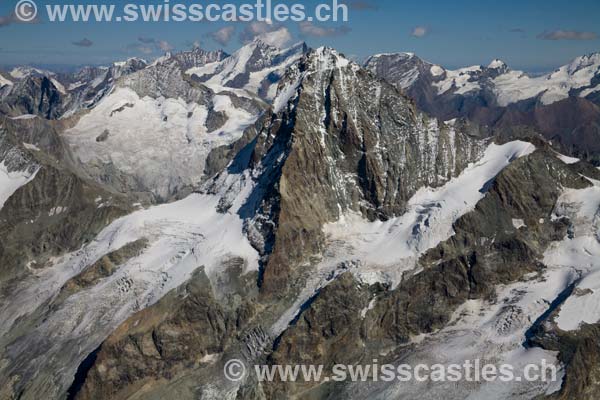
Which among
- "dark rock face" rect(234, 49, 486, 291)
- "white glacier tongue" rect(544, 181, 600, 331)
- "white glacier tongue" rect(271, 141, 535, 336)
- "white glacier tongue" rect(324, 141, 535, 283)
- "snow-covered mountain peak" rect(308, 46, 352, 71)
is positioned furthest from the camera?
"snow-covered mountain peak" rect(308, 46, 352, 71)

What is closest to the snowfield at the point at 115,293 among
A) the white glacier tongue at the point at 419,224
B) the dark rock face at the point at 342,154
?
the dark rock face at the point at 342,154

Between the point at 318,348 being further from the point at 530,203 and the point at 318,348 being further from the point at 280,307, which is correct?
the point at 530,203

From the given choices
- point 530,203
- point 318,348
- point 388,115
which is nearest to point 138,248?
point 318,348

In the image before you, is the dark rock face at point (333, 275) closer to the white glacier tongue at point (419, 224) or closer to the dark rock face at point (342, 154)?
the dark rock face at point (342, 154)

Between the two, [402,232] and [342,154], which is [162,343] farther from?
[342,154]

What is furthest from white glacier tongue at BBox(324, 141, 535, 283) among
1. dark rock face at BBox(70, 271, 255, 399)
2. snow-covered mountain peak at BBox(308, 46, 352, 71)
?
snow-covered mountain peak at BBox(308, 46, 352, 71)

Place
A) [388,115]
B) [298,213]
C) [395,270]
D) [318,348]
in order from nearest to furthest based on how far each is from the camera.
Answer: [318,348]
[395,270]
[298,213]
[388,115]

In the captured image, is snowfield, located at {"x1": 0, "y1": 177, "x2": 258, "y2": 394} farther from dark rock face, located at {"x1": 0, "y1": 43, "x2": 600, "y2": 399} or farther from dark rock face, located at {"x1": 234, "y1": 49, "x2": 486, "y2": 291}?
dark rock face, located at {"x1": 234, "y1": 49, "x2": 486, "y2": 291}

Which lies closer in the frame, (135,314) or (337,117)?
(135,314)
